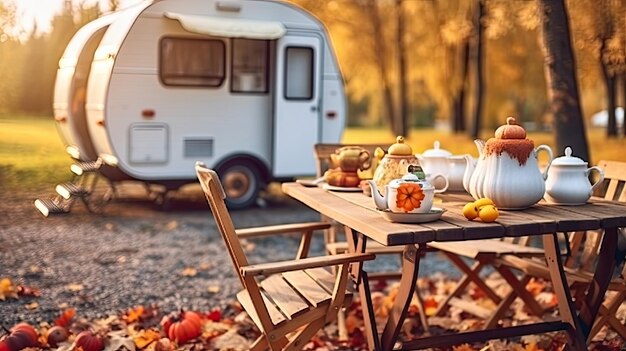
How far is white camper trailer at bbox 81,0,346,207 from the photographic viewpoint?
7.09 m

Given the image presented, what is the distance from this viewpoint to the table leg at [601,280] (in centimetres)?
275

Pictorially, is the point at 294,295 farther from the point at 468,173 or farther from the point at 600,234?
the point at 600,234

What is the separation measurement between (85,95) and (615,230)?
586 cm

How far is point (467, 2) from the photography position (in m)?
12.9

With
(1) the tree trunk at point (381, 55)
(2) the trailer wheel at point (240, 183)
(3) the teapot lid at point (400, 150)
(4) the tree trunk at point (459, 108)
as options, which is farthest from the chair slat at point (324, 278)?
(4) the tree trunk at point (459, 108)

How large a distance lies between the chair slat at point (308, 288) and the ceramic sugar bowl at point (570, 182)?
970 mm

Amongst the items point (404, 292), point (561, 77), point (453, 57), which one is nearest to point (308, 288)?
point (404, 292)

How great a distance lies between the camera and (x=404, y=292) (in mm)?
2561

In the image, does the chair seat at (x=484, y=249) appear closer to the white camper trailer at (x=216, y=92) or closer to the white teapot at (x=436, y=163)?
the white teapot at (x=436, y=163)

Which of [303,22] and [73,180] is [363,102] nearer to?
[303,22]

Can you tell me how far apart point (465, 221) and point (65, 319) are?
Result: 7.08 ft

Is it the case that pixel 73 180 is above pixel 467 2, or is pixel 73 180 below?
below

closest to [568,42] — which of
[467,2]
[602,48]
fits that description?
[602,48]

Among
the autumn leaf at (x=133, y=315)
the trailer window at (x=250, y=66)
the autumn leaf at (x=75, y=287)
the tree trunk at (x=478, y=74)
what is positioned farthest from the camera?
the tree trunk at (x=478, y=74)
